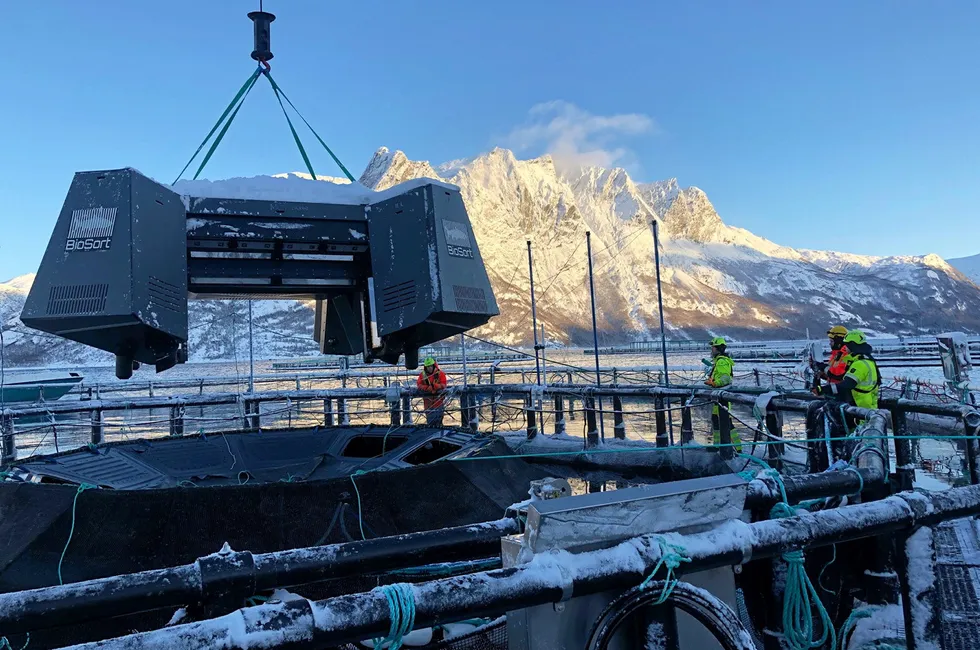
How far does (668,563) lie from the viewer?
171 centimetres

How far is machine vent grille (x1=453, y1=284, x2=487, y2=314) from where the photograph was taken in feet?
16.9

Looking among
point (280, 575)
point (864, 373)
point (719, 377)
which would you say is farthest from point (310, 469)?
point (719, 377)

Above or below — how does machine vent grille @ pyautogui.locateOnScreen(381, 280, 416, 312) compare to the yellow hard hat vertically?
above

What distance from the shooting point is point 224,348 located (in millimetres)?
100812

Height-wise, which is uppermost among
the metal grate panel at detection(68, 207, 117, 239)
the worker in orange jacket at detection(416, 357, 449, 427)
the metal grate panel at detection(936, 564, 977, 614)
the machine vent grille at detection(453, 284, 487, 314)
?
the metal grate panel at detection(68, 207, 117, 239)

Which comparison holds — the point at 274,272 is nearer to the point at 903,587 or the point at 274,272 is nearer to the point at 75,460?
the point at 75,460

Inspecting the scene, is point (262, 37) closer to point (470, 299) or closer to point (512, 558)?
point (470, 299)

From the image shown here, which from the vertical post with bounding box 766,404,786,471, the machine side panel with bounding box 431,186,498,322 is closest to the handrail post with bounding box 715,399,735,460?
the vertical post with bounding box 766,404,786,471

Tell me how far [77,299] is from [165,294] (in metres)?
0.54

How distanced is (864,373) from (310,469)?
5.49 meters

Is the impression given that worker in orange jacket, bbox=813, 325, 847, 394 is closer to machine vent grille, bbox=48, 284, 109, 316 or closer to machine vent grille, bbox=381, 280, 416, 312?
machine vent grille, bbox=381, 280, 416, 312

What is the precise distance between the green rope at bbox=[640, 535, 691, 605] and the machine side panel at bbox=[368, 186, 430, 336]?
3477 mm

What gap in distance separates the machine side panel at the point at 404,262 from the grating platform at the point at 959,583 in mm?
3586

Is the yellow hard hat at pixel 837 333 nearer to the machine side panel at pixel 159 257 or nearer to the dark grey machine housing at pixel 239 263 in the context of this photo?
the dark grey machine housing at pixel 239 263
